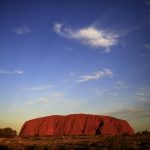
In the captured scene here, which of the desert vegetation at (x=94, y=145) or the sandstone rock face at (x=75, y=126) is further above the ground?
the sandstone rock face at (x=75, y=126)

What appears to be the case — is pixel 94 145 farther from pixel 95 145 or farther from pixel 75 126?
pixel 75 126

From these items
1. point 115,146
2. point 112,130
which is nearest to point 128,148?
point 115,146

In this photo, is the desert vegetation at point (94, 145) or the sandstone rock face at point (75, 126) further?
the sandstone rock face at point (75, 126)

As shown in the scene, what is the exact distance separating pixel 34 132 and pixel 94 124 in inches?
1103

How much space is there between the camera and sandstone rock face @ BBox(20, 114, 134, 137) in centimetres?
10347

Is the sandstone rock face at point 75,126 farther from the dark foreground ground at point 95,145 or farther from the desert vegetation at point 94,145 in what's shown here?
the dark foreground ground at point 95,145

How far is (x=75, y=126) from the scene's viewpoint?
110938 mm

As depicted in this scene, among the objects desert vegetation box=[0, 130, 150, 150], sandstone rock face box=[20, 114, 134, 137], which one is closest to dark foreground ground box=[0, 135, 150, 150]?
desert vegetation box=[0, 130, 150, 150]

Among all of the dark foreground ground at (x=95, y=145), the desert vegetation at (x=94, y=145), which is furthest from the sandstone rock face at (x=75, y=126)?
the dark foreground ground at (x=95, y=145)

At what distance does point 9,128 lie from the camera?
8450 centimetres

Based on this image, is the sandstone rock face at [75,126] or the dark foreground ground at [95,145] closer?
the dark foreground ground at [95,145]

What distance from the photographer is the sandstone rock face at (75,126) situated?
339ft

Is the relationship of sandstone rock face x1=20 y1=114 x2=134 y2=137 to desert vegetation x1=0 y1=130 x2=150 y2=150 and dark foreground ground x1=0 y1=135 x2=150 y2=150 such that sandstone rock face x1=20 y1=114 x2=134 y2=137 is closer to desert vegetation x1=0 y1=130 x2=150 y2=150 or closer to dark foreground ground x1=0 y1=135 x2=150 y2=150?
desert vegetation x1=0 y1=130 x2=150 y2=150

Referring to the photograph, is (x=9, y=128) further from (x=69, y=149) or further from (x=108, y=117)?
(x=69, y=149)
